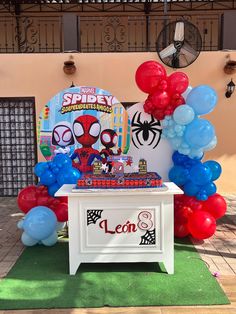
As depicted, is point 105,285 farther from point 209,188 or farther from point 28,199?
point 209,188

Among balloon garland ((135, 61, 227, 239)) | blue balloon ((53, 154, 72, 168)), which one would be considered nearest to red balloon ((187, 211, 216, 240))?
balloon garland ((135, 61, 227, 239))

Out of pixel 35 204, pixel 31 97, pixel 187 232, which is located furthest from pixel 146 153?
pixel 31 97

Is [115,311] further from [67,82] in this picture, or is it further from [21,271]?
[67,82]

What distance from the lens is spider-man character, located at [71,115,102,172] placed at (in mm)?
4855

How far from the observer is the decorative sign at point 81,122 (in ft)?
16.0

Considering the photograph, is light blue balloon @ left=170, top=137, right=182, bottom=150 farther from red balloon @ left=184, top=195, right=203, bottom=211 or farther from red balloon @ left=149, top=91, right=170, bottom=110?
red balloon @ left=184, top=195, right=203, bottom=211

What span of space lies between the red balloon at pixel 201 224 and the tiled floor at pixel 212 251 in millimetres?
263

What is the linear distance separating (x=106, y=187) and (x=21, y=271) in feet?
4.62

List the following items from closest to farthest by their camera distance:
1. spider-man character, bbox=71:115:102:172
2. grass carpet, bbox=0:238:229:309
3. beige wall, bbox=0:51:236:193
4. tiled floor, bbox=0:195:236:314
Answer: tiled floor, bbox=0:195:236:314
grass carpet, bbox=0:238:229:309
spider-man character, bbox=71:115:102:172
beige wall, bbox=0:51:236:193

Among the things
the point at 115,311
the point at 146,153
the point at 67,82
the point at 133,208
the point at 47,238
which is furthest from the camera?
the point at 67,82

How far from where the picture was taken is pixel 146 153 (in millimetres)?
4996

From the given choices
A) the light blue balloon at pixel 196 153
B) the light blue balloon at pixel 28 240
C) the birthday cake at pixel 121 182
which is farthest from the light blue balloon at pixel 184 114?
the light blue balloon at pixel 28 240

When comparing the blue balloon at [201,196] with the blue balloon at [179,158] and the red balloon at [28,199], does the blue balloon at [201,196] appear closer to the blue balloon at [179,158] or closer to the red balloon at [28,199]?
the blue balloon at [179,158]

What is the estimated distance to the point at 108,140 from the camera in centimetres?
491
